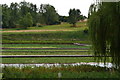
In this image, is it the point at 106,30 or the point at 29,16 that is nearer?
the point at 106,30

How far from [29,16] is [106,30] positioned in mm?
52533

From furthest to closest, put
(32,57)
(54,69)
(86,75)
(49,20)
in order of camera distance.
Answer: (49,20) → (32,57) → (54,69) → (86,75)

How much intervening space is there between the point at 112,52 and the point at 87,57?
944 cm

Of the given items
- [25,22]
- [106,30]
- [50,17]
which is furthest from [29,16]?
[106,30]

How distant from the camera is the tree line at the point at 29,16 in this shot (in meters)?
62.9

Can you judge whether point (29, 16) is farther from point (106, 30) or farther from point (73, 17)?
point (106, 30)

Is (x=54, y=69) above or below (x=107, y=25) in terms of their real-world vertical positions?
below

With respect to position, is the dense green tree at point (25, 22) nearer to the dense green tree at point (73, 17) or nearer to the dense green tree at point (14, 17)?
the dense green tree at point (14, 17)

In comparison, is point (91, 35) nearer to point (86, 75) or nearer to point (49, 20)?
point (86, 75)

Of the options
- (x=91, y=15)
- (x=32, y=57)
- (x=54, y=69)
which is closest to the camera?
(x=54, y=69)

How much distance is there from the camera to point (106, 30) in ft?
38.5

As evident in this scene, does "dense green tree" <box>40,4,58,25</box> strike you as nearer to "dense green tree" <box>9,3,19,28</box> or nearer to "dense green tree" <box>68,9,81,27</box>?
"dense green tree" <box>68,9,81,27</box>

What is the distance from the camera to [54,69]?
1154cm

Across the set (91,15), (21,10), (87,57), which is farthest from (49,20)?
(91,15)
